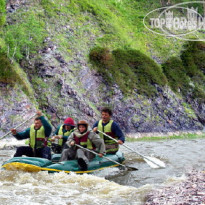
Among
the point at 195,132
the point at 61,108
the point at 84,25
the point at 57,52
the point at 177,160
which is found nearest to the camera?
the point at 177,160

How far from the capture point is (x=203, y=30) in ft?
133

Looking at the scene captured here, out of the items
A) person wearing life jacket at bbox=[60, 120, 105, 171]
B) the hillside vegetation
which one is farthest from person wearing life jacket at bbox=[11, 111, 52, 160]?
the hillside vegetation

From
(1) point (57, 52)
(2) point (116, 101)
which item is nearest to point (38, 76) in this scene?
(1) point (57, 52)

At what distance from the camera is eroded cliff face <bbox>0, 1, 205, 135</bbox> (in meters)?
20.0

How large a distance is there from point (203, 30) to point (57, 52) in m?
24.9

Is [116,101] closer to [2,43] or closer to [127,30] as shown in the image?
[2,43]

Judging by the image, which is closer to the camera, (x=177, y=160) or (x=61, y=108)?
(x=177, y=160)

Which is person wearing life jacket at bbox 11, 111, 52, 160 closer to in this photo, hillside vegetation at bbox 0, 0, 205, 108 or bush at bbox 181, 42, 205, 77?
hillside vegetation at bbox 0, 0, 205, 108

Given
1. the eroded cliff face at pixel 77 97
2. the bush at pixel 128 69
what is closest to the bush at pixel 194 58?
the eroded cliff face at pixel 77 97
